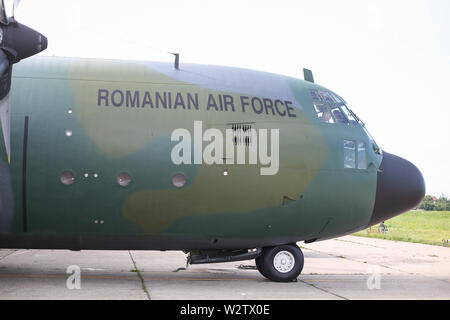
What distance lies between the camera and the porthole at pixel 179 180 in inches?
451

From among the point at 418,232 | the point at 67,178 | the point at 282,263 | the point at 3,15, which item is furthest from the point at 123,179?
the point at 418,232

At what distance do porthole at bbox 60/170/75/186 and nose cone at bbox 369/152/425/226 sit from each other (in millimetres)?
7039

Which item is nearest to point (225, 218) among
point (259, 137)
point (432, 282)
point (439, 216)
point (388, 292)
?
point (259, 137)

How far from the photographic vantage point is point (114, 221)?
11320mm

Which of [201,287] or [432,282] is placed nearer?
[201,287]

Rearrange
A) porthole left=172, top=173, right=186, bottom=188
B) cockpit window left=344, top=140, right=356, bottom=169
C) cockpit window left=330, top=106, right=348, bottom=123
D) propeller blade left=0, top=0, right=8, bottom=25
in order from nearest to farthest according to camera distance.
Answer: propeller blade left=0, top=0, right=8, bottom=25
porthole left=172, top=173, right=186, bottom=188
cockpit window left=344, top=140, right=356, bottom=169
cockpit window left=330, top=106, right=348, bottom=123

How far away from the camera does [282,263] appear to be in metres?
12.8

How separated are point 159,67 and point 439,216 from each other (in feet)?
219

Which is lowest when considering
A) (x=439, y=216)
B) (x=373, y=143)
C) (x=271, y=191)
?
(x=439, y=216)

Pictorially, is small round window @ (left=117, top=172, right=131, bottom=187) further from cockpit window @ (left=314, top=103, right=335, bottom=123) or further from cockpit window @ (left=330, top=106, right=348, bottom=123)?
cockpit window @ (left=330, top=106, right=348, bottom=123)

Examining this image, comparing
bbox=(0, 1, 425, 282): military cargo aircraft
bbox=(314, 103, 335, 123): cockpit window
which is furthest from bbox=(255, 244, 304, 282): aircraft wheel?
bbox=(314, 103, 335, 123): cockpit window

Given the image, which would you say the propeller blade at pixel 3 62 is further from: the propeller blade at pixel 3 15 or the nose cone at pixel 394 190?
the nose cone at pixel 394 190

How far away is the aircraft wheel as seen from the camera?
12.7m

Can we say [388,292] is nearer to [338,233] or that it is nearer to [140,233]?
[338,233]
